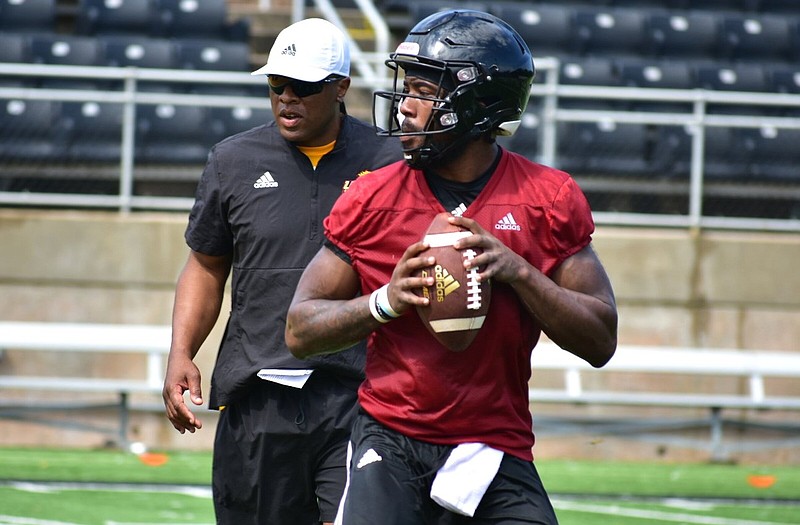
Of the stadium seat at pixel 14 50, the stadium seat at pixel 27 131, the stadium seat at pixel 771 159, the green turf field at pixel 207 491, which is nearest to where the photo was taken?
the green turf field at pixel 207 491

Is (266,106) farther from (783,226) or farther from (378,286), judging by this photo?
(378,286)

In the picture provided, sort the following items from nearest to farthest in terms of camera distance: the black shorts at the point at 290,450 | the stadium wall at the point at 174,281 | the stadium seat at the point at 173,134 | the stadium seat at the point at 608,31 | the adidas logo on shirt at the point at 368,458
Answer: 1. the adidas logo on shirt at the point at 368,458
2. the black shorts at the point at 290,450
3. the stadium wall at the point at 174,281
4. the stadium seat at the point at 173,134
5. the stadium seat at the point at 608,31

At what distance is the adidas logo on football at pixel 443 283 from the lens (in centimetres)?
315

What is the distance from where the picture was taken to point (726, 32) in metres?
13.0

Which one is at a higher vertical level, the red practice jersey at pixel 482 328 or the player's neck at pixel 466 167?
the player's neck at pixel 466 167

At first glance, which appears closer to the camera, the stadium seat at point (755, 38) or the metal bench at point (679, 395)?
the metal bench at point (679, 395)

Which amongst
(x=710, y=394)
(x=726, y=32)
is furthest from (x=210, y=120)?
(x=726, y=32)

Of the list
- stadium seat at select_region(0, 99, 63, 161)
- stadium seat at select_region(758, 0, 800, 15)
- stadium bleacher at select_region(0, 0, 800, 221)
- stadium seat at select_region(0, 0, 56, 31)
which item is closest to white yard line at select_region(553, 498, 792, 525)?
stadium bleacher at select_region(0, 0, 800, 221)

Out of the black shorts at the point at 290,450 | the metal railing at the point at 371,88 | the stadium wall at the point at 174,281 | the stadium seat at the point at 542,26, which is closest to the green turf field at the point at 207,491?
the stadium wall at the point at 174,281

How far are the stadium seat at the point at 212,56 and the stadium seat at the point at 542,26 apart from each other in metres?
2.38

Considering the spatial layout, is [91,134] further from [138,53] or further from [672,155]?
[672,155]

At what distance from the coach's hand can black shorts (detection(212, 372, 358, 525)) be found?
0.16 m

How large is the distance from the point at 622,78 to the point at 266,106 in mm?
3621

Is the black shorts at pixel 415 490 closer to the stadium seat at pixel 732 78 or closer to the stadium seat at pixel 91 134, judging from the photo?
the stadium seat at pixel 91 134
